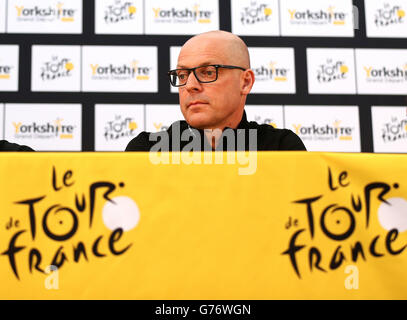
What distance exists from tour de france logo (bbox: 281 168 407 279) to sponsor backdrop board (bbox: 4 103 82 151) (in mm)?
2087

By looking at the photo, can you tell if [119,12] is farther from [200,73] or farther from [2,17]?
[200,73]

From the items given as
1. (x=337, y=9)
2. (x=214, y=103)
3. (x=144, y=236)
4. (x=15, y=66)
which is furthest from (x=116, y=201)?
(x=337, y=9)

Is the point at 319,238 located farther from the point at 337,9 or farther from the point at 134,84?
the point at 337,9

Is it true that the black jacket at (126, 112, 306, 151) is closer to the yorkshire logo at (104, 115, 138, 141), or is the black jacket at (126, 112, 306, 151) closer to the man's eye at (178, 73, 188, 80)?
the man's eye at (178, 73, 188, 80)

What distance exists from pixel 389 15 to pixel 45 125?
2.03 metres

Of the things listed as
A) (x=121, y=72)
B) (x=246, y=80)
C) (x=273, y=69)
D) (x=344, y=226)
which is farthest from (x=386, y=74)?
(x=344, y=226)

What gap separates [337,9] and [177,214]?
2428 mm

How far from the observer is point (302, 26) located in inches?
109

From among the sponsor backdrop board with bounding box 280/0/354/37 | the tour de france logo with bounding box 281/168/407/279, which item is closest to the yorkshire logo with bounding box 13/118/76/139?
the sponsor backdrop board with bounding box 280/0/354/37

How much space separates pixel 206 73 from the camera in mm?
1323

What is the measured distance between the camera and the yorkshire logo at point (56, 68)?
2.65 meters

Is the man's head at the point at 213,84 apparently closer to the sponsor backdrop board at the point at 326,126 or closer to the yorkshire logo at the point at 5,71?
the sponsor backdrop board at the point at 326,126

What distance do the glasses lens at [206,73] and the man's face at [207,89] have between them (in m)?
0.01

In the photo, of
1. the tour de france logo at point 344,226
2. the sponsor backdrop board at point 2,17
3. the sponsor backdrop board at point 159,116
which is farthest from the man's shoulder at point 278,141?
the sponsor backdrop board at point 2,17
